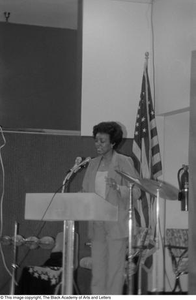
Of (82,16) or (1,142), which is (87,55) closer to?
(82,16)

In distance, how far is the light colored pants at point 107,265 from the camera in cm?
415

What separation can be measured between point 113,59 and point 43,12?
107cm

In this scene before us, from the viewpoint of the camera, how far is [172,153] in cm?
624

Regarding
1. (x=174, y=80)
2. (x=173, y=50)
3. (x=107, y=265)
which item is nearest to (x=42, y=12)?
(x=173, y=50)

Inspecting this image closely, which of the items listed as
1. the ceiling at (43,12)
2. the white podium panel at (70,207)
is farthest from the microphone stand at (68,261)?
the ceiling at (43,12)

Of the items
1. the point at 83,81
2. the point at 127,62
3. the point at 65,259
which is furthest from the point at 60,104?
the point at 65,259

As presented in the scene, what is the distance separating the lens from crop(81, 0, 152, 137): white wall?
20.1 ft

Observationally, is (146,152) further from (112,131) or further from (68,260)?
(68,260)

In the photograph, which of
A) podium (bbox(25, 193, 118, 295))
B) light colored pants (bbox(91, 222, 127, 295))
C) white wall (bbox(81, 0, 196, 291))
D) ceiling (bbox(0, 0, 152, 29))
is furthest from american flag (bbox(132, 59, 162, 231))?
podium (bbox(25, 193, 118, 295))

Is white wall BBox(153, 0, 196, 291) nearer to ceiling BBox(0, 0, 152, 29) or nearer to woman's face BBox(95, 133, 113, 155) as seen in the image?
ceiling BBox(0, 0, 152, 29)

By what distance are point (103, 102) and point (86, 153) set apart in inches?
22.7

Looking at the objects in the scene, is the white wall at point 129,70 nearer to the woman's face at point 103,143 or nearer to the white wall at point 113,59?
the white wall at point 113,59

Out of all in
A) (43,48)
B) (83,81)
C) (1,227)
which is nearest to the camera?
(1,227)

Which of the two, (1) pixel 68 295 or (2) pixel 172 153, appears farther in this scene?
→ (2) pixel 172 153
